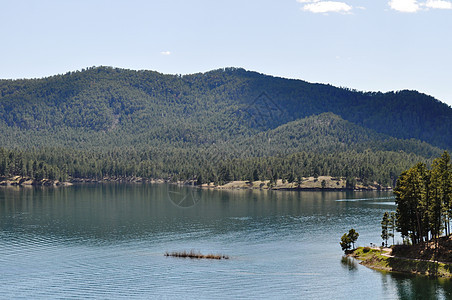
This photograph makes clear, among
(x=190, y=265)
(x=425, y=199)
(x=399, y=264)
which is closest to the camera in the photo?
(x=399, y=264)

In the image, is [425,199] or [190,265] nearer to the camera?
[425,199]

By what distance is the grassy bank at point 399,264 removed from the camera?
333 ft

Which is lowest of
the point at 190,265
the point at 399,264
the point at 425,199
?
the point at 190,265

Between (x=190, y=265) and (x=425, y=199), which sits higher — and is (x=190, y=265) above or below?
below

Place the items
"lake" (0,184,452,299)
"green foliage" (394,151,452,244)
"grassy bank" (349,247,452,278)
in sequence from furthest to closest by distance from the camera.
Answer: "green foliage" (394,151,452,244)
"grassy bank" (349,247,452,278)
"lake" (0,184,452,299)

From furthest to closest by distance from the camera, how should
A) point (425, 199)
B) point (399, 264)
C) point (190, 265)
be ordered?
point (190, 265), point (425, 199), point (399, 264)

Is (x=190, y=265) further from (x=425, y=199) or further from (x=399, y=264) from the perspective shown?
(x=425, y=199)

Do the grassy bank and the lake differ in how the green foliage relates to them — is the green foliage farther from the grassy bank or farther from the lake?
the lake

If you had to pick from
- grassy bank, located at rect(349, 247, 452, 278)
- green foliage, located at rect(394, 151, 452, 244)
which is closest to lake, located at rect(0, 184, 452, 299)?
grassy bank, located at rect(349, 247, 452, 278)

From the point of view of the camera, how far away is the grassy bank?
102 metres

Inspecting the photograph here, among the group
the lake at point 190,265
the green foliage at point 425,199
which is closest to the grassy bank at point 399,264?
the lake at point 190,265

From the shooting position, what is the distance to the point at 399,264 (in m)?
109

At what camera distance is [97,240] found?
499ft

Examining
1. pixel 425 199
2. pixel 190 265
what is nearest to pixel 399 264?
pixel 425 199
